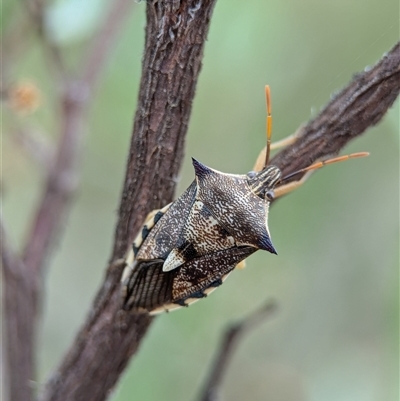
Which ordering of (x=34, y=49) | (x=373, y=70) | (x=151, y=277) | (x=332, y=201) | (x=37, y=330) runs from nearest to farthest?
(x=373, y=70) < (x=151, y=277) < (x=37, y=330) < (x=332, y=201) < (x=34, y=49)

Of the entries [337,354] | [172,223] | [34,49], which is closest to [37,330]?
[172,223]

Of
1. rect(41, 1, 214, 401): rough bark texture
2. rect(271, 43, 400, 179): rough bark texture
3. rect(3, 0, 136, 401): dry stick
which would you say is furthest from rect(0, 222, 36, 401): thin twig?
rect(271, 43, 400, 179): rough bark texture

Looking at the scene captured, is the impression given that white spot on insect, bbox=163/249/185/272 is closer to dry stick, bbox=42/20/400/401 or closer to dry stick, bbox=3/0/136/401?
dry stick, bbox=42/20/400/401

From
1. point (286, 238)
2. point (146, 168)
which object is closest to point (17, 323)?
point (146, 168)

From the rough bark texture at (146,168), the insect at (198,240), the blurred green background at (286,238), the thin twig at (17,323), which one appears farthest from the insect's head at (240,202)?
the blurred green background at (286,238)

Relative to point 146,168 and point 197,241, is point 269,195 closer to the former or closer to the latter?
point 197,241

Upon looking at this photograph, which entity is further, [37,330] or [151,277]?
[37,330]

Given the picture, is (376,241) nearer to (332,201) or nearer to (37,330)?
(332,201)
